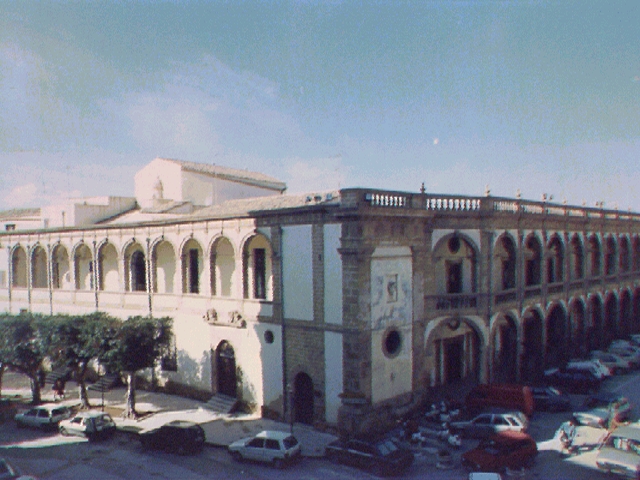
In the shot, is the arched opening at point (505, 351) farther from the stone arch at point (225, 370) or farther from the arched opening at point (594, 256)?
the stone arch at point (225, 370)

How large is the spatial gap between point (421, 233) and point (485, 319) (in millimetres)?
6625

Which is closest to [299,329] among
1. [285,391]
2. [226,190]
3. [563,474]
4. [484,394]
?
[285,391]

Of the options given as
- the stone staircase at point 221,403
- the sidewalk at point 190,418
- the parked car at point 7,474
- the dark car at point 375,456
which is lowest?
the sidewalk at point 190,418

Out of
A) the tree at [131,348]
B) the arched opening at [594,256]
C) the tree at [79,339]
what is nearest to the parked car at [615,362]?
the arched opening at [594,256]

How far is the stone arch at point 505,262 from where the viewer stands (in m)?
29.1

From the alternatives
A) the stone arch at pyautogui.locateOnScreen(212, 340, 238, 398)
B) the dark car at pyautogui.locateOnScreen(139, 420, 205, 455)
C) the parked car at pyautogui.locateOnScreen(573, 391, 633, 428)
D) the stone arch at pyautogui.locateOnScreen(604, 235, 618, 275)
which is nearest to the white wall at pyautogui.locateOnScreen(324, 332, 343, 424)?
the dark car at pyautogui.locateOnScreen(139, 420, 205, 455)

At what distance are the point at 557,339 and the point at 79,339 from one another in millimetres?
30650

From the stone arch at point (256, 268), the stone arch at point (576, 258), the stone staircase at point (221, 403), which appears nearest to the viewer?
the stone staircase at point (221, 403)

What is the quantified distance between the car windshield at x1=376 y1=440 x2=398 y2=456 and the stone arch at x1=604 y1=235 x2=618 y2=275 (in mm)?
29871

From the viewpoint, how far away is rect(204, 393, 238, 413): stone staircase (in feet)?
85.1

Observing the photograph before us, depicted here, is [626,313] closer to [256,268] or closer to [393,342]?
[393,342]

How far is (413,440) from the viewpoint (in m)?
21.4

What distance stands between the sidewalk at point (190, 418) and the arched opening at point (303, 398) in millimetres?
443

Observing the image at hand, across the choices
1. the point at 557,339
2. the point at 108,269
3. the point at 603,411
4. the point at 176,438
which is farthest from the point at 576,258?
the point at 108,269
